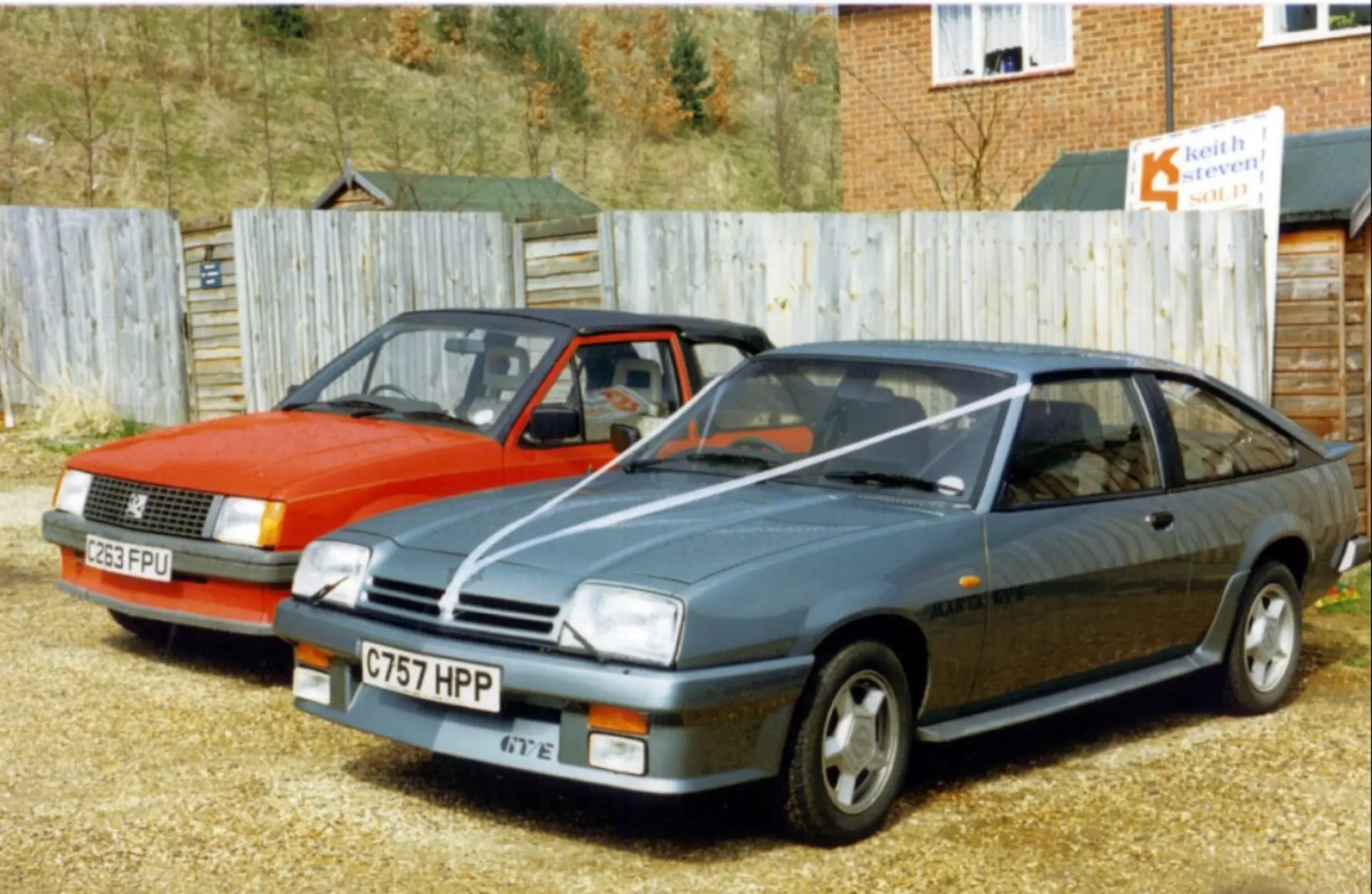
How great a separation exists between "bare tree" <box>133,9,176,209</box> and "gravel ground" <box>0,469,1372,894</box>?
89.6 feet

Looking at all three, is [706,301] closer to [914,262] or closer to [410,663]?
[914,262]

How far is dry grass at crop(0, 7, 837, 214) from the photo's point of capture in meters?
33.3

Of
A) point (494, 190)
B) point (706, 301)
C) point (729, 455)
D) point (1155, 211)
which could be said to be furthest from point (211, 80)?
point (729, 455)

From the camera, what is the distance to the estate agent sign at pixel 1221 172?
1073 cm

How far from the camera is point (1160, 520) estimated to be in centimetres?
686

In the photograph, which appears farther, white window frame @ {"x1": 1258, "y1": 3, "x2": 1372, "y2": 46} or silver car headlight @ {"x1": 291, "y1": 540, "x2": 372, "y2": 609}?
white window frame @ {"x1": 1258, "y1": 3, "x2": 1372, "y2": 46}

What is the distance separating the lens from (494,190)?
1055 inches

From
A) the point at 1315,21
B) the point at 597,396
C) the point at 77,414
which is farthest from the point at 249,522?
the point at 1315,21

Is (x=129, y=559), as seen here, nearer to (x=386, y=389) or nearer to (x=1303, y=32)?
(x=386, y=389)

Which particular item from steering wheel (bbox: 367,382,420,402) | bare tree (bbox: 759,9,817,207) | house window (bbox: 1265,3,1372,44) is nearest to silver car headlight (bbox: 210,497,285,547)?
steering wheel (bbox: 367,382,420,402)

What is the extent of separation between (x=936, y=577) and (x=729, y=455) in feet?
3.81

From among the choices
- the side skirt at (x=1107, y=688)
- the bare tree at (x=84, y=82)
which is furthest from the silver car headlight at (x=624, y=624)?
the bare tree at (x=84, y=82)

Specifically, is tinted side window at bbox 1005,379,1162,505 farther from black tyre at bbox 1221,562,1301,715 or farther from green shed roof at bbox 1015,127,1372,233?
green shed roof at bbox 1015,127,1372,233

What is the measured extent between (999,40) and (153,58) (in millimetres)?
18709
